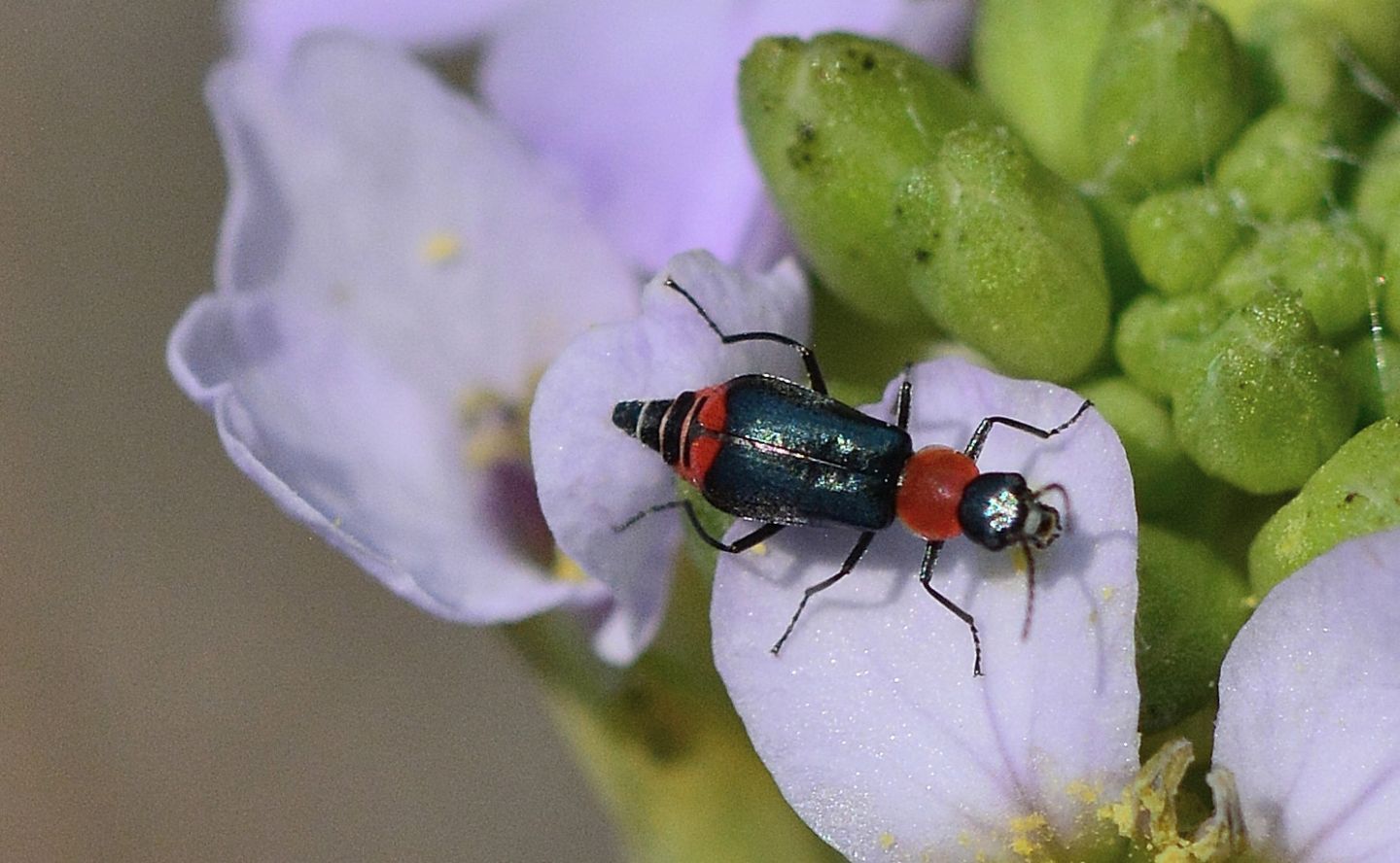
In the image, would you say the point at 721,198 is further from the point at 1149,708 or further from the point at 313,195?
the point at 1149,708

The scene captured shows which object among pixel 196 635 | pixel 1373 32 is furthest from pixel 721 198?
pixel 196 635

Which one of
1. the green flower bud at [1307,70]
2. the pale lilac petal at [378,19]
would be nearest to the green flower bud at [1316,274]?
the green flower bud at [1307,70]

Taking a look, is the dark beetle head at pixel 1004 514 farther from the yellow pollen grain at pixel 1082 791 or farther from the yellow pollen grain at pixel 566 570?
the yellow pollen grain at pixel 566 570

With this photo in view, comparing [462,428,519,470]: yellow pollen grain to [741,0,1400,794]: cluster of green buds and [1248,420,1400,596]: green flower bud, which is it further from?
[1248,420,1400,596]: green flower bud

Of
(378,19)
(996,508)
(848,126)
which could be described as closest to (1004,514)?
(996,508)

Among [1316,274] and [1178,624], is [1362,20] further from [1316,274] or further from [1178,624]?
[1178,624]

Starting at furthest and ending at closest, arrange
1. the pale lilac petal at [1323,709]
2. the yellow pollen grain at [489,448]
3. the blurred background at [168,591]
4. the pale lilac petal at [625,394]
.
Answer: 1. the blurred background at [168,591]
2. the yellow pollen grain at [489,448]
3. the pale lilac petal at [625,394]
4. the pale lilac petal at [1323,709]

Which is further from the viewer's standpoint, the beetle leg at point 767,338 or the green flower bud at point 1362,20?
the green flower bud at point 1362,20
